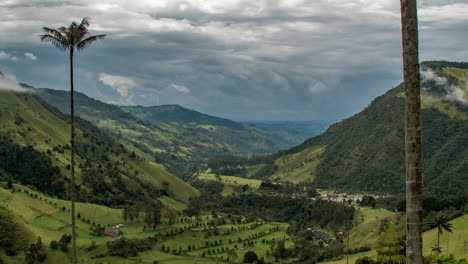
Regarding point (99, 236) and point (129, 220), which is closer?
point (99, 236)

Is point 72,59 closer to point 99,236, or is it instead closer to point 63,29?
point 63,29

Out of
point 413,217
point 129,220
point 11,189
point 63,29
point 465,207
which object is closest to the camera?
point 413,217

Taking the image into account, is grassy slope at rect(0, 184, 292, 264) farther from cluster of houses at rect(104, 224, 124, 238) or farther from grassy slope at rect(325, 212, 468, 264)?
grassy slope at rect(325, 212, 468, 264)

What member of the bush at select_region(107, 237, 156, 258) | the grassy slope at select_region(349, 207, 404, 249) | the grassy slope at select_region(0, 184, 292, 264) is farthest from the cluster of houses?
the grassy slope at select_region(349, 207, 404, 249)

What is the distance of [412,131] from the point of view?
15812 mm

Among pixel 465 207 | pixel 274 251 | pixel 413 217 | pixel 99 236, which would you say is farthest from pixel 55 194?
pixel 413 217

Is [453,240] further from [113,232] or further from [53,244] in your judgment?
[113,232]

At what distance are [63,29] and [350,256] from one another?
383ft

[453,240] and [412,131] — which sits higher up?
[412,131]

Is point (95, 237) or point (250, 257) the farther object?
point (95, 237)

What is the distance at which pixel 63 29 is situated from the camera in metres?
34.4

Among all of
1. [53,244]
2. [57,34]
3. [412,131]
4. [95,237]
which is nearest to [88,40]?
[57,34]

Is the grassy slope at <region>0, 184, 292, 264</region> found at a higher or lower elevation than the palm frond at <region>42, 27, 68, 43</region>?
lower

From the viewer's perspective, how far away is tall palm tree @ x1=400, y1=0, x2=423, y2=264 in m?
15.6
